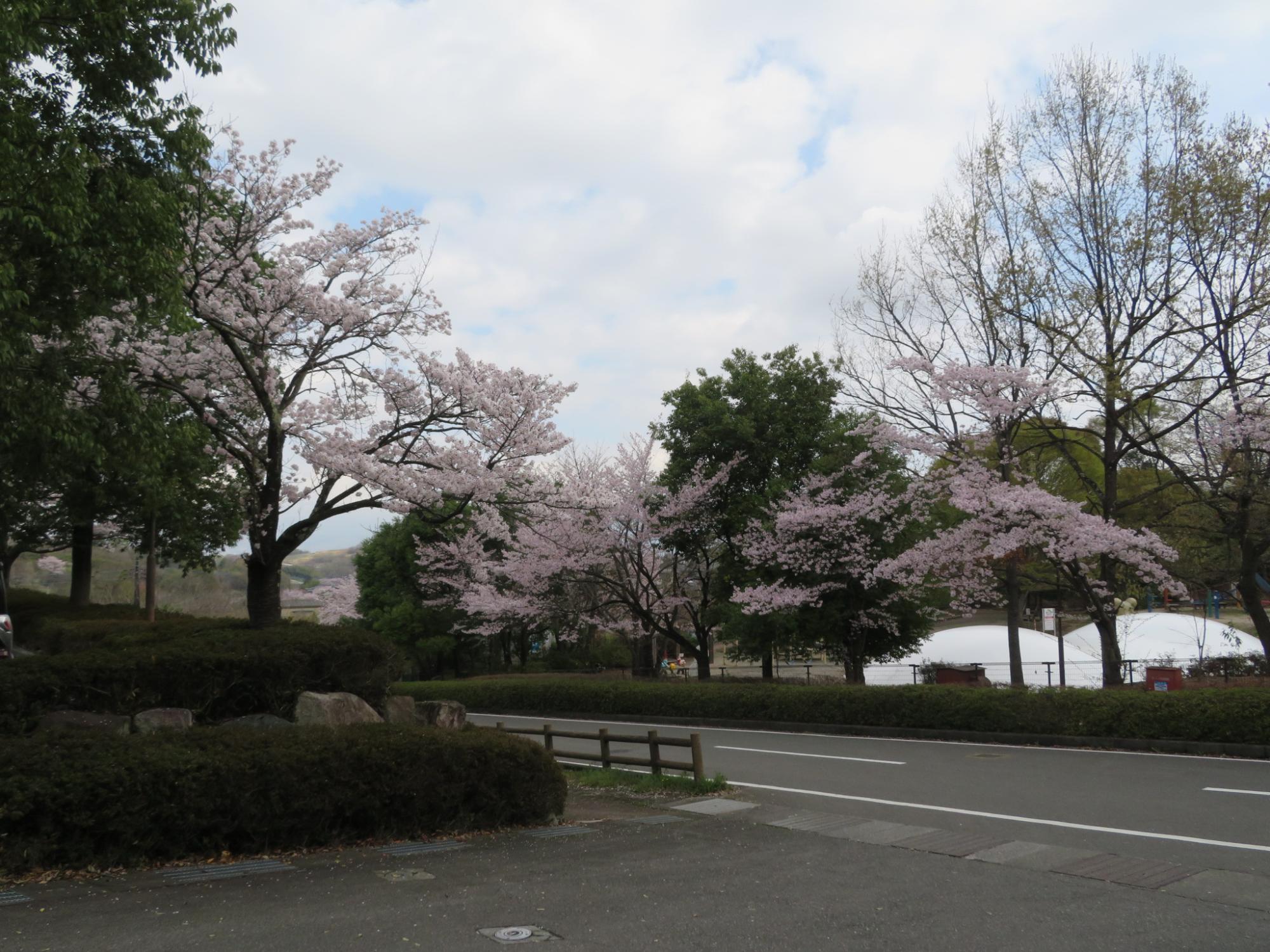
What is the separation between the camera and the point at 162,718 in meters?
9.77

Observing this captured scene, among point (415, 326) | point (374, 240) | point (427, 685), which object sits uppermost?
point (374, 240)

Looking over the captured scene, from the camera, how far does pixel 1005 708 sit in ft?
53.3

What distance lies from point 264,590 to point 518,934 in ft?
30.4

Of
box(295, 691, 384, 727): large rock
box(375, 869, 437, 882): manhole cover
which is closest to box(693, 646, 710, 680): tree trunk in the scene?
box(295, 691, 384, 727): large rock

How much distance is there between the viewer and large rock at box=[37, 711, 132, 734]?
9023 millimetres

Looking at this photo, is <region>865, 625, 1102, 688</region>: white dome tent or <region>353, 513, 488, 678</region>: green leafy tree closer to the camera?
<region>865, 625, 1102, 688</region>: white dome tent

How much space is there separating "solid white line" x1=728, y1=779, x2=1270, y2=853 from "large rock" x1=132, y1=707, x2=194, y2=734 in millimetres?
6744

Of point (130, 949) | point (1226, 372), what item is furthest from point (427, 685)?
point (130, 949)

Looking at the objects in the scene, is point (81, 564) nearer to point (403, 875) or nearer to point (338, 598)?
point (338, 598)

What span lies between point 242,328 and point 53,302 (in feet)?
9.28

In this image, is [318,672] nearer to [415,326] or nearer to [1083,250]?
[415,326]

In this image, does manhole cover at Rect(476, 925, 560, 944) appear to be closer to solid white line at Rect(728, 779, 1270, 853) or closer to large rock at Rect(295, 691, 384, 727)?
large rock at Rect(295, 691, 384, 727)

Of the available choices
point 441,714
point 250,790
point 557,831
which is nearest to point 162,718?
point 250,790

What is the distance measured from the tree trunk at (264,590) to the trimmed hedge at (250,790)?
4.94 m
